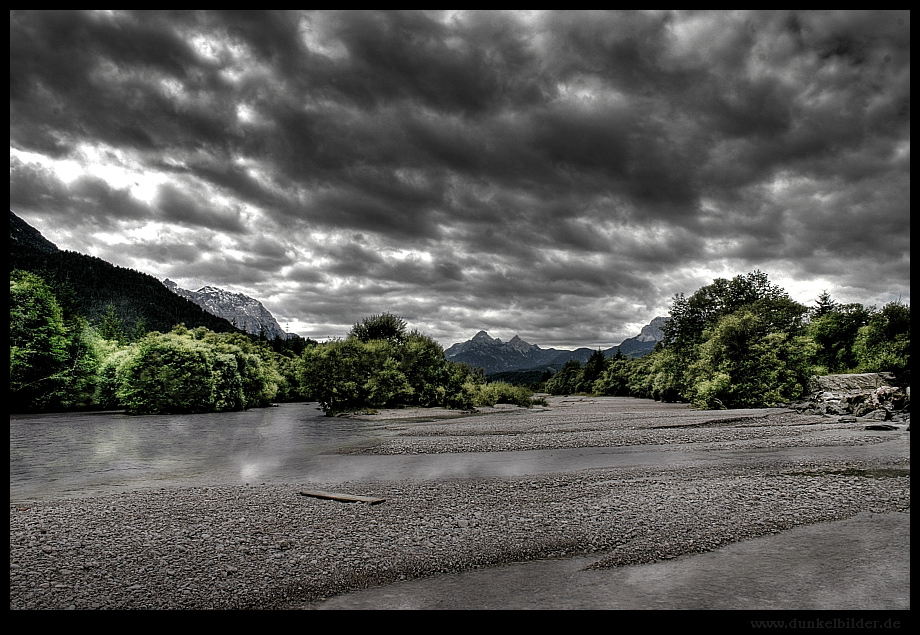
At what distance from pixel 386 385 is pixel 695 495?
3776 cm

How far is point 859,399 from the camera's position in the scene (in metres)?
29.7

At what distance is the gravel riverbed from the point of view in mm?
5980

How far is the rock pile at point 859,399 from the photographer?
1025 inches

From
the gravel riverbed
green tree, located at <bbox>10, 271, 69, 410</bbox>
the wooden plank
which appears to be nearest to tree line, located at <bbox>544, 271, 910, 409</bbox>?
the gravel riverbed

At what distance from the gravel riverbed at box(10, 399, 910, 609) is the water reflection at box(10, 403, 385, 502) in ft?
6.77

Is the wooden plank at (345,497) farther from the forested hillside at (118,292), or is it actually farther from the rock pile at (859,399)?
the forested hillside at (118,292)

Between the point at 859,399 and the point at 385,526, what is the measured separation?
107ft

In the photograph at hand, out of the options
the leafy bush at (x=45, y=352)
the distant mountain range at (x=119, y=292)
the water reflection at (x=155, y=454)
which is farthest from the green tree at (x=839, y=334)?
the distant mountain range at (x=119, y=292)

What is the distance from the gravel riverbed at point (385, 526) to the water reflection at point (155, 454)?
206 centimetres

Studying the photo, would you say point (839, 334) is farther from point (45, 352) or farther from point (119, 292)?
point (119, 292)

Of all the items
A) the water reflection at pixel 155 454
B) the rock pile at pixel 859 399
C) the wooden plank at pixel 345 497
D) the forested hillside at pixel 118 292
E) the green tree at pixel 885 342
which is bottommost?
the water reflection at pixel 155 454

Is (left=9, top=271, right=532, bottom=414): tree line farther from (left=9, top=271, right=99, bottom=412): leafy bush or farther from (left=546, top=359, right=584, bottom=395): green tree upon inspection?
(left=546, top=359, right=584, bottom=395): green tree

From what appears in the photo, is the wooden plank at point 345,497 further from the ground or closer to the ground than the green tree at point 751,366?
closer to the ground

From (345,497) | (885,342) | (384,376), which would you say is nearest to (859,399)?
(885,342)
